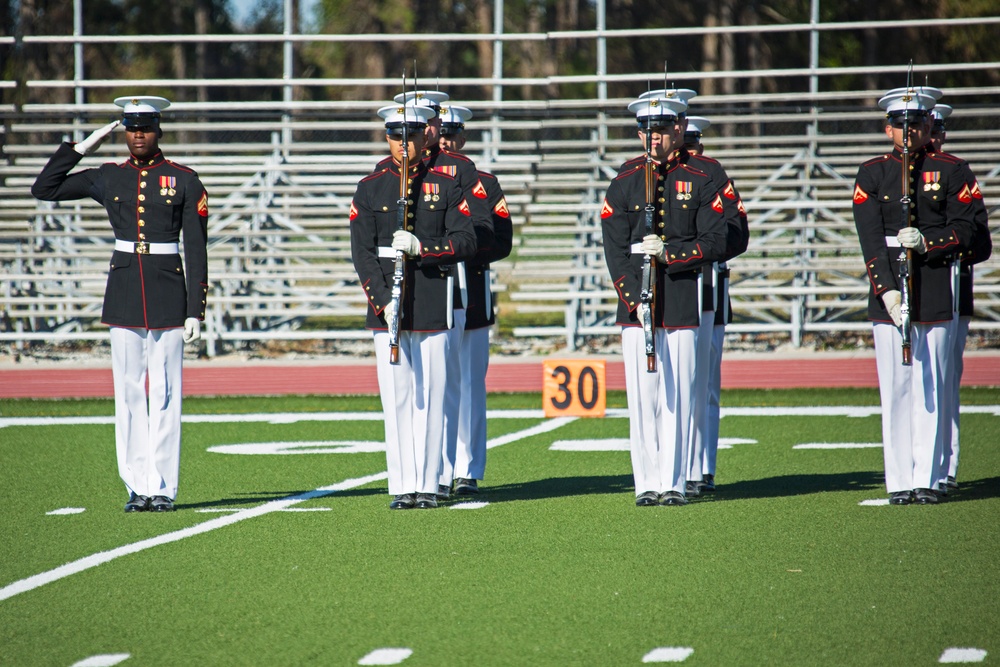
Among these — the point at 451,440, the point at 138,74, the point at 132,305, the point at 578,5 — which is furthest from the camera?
→ the point at 138,74

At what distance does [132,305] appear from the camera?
6.50 meters

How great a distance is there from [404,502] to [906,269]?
275 cm

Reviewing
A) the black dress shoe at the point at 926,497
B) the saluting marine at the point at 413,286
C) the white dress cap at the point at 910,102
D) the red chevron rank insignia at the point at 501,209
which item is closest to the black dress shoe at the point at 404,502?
the saluting marine at the point at 413,286

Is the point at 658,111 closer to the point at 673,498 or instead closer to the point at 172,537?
the point at 673,498

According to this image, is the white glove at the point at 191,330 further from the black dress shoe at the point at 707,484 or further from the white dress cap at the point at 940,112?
the white dress cap at the point at 940,112

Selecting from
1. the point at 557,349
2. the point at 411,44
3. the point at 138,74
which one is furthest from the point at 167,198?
the point at 138,74

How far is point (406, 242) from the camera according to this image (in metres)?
6.34

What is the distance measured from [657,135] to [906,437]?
6.41 feet

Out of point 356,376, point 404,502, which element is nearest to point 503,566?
point 404,502

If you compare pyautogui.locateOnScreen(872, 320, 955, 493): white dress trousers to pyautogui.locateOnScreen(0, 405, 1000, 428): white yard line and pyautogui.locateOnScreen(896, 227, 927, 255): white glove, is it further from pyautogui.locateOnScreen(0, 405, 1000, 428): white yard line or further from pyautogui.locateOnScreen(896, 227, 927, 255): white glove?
pyautogui.locateOnScreen(0, 405, 1000, 428): white yard line

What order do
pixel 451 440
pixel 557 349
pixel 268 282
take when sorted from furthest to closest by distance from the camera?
pixel 268 282 → pixel 557 349 → pixel 451 440

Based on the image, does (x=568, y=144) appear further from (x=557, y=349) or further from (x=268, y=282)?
(x=268, y=282)

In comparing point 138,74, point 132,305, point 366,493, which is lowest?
point 366,493

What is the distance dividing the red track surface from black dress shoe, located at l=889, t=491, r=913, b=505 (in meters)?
5.91
